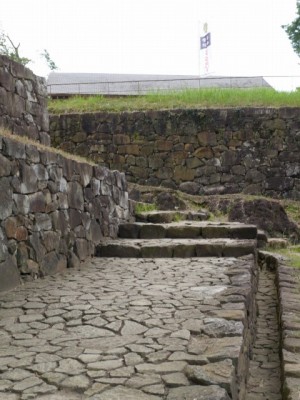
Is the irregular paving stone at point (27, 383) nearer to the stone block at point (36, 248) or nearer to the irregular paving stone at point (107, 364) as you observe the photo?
the irregular paving stone at point (107, 364)

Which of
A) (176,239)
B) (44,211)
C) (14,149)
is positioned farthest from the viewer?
(176,239)

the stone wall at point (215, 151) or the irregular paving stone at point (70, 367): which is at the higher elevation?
the stone wall at point (215, 151)

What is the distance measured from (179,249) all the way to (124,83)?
52.5ft

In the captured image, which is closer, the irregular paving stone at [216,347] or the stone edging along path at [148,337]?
the stone edging along path at [148,337]

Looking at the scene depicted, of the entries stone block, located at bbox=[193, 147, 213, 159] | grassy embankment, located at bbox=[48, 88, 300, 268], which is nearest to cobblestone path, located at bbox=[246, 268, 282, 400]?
stone block, located at bbox=[193, 147, 213, 159]

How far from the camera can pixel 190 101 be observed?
12.9m

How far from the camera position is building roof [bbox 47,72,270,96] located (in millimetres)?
19562

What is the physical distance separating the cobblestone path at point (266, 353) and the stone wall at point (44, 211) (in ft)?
7.01

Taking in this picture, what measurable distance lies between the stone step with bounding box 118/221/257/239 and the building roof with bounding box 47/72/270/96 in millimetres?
11093

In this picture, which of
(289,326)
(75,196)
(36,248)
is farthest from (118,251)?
(289,326)

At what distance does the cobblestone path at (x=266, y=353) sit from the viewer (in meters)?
3.47

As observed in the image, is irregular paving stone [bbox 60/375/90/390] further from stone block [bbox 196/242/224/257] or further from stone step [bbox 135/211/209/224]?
stone step [bbox 135/211/209/224]

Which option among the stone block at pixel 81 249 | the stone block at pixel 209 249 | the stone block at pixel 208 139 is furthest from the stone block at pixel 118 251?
the stone block at pixel 208 139

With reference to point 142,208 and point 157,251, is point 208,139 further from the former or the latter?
point 157,251
